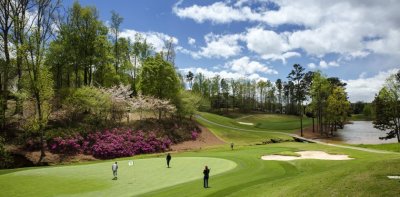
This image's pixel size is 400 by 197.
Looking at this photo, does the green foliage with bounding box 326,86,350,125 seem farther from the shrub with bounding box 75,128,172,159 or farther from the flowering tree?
the shrub with bounding box 75,128,172,159

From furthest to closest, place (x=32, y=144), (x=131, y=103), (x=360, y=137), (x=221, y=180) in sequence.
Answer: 1. (x=360, y=137)
2. (x=131, y=103)
3. (x=32, y=144)
4. (x=221, y=180)

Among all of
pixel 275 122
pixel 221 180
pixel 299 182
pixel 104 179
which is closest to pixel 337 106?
pixel 275 122

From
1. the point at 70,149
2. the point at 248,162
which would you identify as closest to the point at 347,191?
the point at 248,162

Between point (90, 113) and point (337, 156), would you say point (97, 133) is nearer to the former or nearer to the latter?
point (90, 113)

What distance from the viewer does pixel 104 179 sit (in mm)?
28922

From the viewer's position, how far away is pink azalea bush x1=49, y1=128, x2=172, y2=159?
158 feet

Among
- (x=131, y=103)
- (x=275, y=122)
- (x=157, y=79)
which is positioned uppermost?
(x=157, y=79)

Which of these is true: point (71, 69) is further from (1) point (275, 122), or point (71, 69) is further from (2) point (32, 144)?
(1) point (275, 122)

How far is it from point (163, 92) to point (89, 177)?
1693 inches

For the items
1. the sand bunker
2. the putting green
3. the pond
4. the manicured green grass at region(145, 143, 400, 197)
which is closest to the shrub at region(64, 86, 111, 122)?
the putting green

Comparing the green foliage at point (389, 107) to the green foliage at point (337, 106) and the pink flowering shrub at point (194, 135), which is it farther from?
the pink flowering shrub at point (194, 135)

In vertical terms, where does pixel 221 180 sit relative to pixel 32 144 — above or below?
below

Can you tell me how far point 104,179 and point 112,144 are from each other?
23.3m

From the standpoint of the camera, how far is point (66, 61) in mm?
64125
